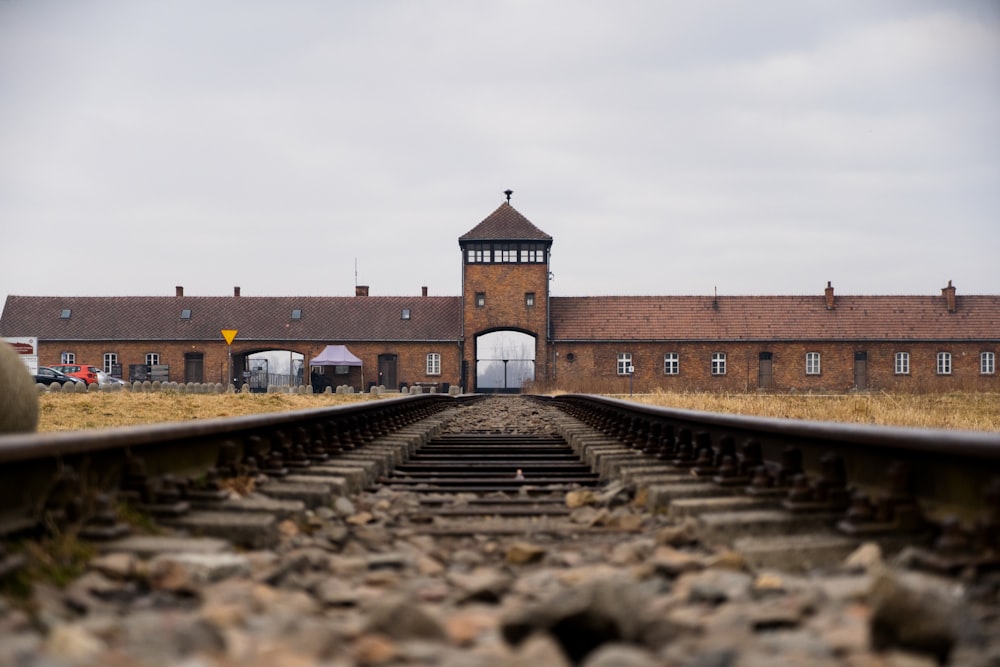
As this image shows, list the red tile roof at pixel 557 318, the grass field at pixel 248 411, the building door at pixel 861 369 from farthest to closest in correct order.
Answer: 1. the red tile roof at pixel 557 318
2. the building door at pixel 861 369
3. the grass field at pixel 248 411

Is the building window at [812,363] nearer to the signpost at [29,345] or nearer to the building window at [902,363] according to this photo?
the building window at [902,363]

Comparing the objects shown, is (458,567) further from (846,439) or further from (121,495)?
(846,439)

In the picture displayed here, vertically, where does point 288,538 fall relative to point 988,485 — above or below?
below

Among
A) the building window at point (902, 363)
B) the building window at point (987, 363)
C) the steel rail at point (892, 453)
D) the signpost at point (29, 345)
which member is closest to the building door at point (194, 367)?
the signpost at point (29, 345)

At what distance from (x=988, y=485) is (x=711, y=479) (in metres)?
2.54

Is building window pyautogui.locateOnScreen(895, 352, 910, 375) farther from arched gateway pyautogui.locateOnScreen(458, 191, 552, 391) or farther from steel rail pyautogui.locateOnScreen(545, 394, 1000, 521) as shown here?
steel rail pyautogui.locateOnScreen(545, 394, 1000, 521)

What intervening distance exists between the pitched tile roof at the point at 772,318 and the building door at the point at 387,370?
8.46m

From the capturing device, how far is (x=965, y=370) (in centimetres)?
4966

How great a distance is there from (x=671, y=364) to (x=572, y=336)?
5.24m

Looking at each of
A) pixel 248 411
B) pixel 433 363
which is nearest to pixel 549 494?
pixel 248 411

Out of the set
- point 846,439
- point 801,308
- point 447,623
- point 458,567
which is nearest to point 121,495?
point 458,567

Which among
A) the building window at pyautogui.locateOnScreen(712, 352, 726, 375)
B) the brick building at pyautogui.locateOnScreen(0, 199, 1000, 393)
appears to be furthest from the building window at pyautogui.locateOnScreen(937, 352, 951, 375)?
the building window at pyautogui.locateOnScreen(712, 352, 726, 375)

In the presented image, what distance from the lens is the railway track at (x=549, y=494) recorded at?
337cm

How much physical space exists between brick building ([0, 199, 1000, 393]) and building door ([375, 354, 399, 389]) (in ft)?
0.17
